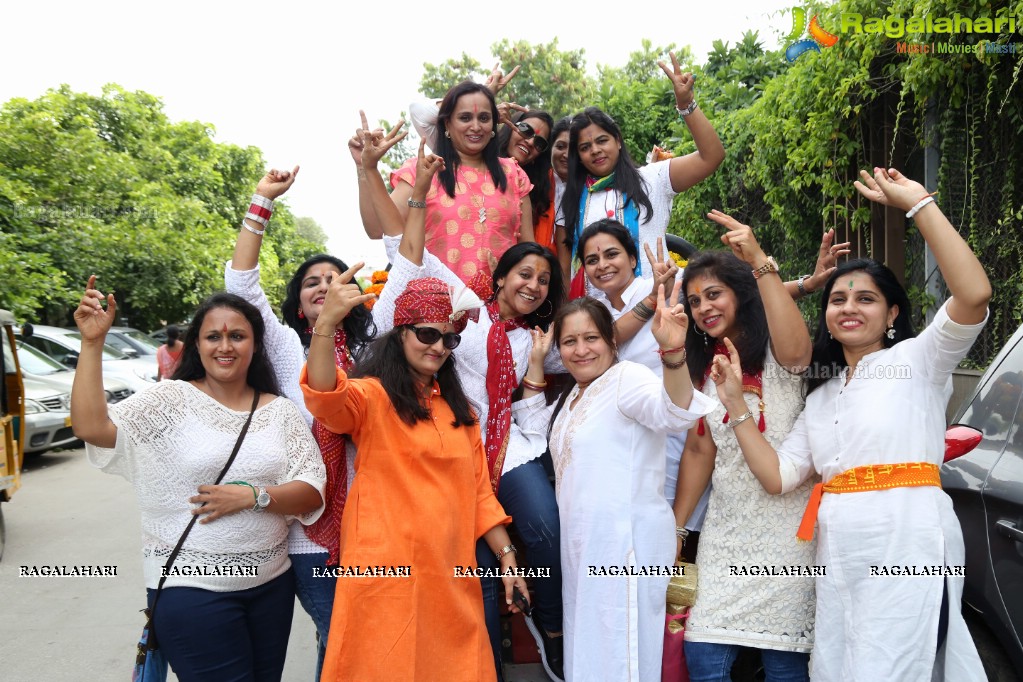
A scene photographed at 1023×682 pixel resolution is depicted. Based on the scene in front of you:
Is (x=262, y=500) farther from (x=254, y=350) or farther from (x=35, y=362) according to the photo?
(x=35, y=362)

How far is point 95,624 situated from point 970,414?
17.0 ft

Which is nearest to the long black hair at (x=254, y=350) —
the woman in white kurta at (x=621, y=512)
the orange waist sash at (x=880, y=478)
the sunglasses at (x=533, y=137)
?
the woman in white kurta at (x=621, y=512)

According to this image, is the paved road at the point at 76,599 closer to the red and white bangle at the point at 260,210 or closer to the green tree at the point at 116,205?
the red and white bangle at the point at 260,210

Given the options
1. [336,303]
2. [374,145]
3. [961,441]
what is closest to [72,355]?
[374,145]

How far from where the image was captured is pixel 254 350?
2.91 m

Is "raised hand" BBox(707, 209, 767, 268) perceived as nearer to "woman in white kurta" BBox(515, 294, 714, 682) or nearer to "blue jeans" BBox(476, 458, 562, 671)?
"woman in white kurta" BBox(515, 294, 714, 682)

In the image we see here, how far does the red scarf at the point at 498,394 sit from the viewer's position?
2.98 m

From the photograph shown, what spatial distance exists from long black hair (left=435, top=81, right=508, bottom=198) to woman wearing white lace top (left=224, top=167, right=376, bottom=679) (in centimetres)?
74

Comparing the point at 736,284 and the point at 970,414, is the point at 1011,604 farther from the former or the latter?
the point at 736,284

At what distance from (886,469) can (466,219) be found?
7.20 feet

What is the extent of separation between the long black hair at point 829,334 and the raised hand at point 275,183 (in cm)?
210

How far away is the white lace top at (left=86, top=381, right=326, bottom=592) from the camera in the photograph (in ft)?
8.48

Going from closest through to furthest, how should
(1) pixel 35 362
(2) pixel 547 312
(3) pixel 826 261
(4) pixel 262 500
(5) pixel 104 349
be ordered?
(4) pixel 262 500
(3) pixel 826 261
(2) pixel 547 312
(1) pixel 35 362
(5) pixel 104 349

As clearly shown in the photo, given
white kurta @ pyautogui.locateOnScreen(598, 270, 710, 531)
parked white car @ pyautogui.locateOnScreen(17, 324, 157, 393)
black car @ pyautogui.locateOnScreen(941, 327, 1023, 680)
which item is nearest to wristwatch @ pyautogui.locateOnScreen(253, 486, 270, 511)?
white kurta @ pyautogui.locateOnScreen(598, 270, 710, 531)
